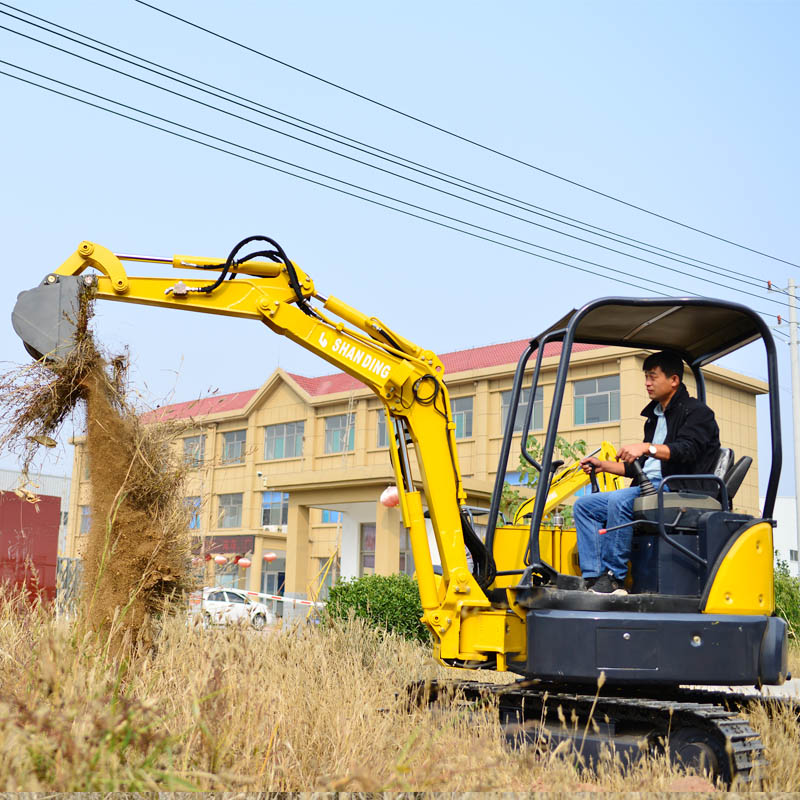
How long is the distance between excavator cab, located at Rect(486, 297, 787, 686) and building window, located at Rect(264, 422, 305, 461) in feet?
129

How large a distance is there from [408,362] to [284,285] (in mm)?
1197

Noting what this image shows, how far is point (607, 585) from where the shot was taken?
6.67 m

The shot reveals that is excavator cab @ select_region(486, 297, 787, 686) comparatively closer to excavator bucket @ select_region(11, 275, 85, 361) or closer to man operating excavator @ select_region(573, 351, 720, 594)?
man operating excavator @ select_region(573, 351, 720, 594)

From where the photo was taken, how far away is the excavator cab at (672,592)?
20.7 feet

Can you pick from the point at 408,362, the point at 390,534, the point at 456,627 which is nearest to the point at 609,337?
the point at 408,362

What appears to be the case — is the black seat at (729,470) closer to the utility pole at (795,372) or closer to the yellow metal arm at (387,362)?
the yellow metal arm at (387,362)

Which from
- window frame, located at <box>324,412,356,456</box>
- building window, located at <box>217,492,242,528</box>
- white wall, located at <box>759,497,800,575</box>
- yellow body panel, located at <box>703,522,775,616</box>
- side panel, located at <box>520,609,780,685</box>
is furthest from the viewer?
white wall, located at <box>759,497,800,575</box>

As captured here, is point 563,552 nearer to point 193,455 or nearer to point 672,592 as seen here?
point 672,592

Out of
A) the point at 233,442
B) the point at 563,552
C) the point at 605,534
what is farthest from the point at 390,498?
the point at 233,442

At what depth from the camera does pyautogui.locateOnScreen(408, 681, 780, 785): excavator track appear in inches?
239

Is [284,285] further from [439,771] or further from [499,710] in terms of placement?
[439,771]

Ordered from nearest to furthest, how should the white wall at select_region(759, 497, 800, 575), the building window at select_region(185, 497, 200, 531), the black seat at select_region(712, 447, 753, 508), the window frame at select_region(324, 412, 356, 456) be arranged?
the black seat at select_region(712, 447, 753, 508) → the building window at select_region(185, 497, 200, 531) → the window frame at select_region(324, 412, 356, 456) → the white wall at select_region(759, 497, 800, 575)

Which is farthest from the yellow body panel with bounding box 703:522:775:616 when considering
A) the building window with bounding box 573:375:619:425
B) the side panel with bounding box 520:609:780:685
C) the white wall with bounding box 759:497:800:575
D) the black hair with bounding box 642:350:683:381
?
the white wall with bounding box 759:497:800:575

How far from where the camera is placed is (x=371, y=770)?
15.3 ft
